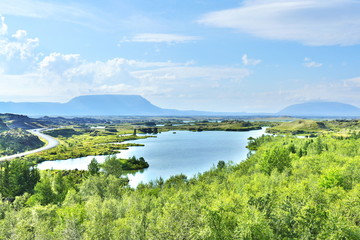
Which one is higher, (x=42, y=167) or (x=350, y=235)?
(x=350, y=235)

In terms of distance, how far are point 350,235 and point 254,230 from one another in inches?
390

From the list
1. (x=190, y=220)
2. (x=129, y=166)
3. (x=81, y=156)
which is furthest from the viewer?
(x=81, y=156)

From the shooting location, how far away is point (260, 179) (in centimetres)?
6819

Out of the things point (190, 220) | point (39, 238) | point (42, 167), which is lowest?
point (42, 167)

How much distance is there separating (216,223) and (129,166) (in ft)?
346

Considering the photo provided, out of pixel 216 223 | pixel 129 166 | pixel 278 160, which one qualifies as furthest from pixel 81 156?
pixel 216 223

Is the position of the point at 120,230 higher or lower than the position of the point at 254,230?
lower

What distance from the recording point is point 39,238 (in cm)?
3838

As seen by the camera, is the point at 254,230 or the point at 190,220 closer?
the point at 254,230

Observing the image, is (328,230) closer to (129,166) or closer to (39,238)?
(39,238)

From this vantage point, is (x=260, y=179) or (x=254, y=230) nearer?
(x=254, y=230)

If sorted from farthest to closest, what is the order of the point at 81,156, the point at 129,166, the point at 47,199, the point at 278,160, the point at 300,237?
the point at 81,156 → the point at 129,166 → the point at 278,160 → the point at 47,199 → the point at 300,237

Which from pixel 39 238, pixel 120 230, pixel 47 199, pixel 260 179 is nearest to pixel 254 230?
pixel 120 230

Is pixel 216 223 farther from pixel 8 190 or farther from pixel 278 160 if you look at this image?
pixel 8 190
